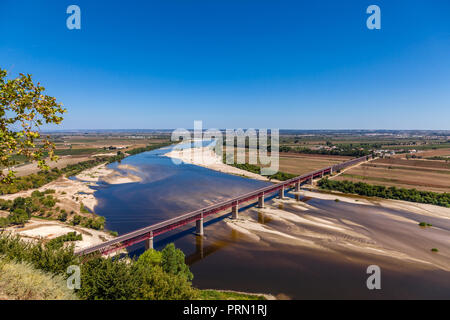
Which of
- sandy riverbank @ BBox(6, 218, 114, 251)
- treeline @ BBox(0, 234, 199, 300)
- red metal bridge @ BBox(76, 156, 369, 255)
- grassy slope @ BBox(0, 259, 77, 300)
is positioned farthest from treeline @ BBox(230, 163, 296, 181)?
grassy slope @ BBox(0, 259, 77, 300)

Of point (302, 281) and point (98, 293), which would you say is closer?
point (98, 293)

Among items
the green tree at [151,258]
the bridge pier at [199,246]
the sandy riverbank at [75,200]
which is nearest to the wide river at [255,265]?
the bridge pier at [199,246]

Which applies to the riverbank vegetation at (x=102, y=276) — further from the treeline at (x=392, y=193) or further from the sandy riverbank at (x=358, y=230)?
the treeline at (x=392, y=193)

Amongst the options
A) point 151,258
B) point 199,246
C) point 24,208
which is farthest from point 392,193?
point 24,208
